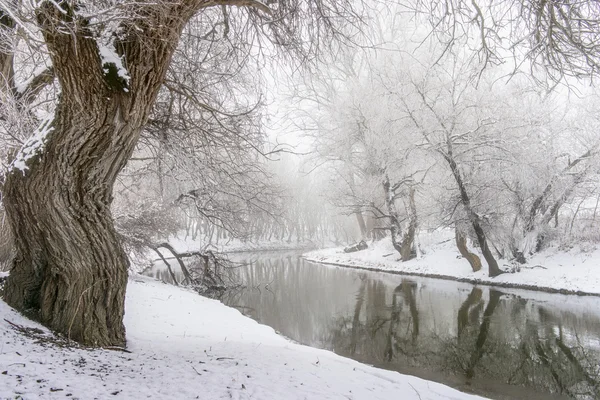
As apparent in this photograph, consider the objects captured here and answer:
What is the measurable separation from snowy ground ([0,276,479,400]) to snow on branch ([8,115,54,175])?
1.43 meters

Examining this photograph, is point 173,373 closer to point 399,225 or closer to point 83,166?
point 83,166

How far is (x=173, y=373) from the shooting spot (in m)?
3.22

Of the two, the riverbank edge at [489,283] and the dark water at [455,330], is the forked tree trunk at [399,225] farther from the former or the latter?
the dark water at [455,330]

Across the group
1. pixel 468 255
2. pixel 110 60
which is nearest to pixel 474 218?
pixel 468 255

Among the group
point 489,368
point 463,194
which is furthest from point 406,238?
point 489,368

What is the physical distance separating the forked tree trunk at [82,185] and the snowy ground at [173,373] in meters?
0.32

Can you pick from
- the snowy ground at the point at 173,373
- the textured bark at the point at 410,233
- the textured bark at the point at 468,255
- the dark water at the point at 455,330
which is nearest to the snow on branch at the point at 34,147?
the snowy ground at the point at 173,373

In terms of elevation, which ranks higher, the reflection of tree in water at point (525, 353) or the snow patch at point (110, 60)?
the snow patch at point (110, 60)

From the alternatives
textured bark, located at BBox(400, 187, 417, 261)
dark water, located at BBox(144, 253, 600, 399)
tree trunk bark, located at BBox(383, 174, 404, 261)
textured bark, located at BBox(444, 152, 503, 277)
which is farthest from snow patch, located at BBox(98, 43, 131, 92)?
textured bark, located at BBox(400, 187, 417, 261)

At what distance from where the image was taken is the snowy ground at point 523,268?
13.6m

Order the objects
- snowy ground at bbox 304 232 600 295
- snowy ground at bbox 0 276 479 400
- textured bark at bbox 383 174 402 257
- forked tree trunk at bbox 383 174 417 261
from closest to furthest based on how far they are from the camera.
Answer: snowy ground at bbox 0 276 479 400, snowy ground at bbox 304 232 600 295, forked tree trunk at bbox 383 174 417 261, textured bark at bbox 383 174 402 257

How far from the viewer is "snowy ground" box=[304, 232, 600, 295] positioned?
534 inches

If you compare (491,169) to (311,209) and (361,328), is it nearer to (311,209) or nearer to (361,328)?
(361,328)

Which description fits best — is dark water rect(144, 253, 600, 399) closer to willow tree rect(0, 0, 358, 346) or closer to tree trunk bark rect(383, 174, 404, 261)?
willow tree rect(0, 0, 358, 346)
